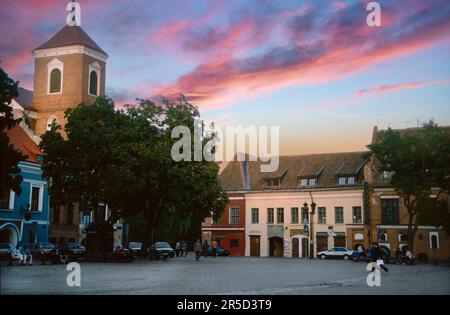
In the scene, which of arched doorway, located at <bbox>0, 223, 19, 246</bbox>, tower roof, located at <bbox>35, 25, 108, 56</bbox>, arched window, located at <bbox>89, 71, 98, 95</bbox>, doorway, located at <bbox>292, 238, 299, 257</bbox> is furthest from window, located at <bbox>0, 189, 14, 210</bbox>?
doorway, located at <bbox>292, 238, 299, 257</bbox>

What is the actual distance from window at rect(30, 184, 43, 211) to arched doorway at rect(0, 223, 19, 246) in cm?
326

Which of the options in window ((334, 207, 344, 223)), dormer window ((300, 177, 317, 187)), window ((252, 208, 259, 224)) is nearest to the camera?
window ((334, 207, 344, 223))

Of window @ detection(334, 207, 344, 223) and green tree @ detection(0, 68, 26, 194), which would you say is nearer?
green tree @ detection(0, 68, 26, 194)

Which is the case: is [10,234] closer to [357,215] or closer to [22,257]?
[22,257]

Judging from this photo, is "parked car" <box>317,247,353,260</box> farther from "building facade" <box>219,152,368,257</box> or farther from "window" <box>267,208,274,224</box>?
"window" <box>267,208,274,224</box>

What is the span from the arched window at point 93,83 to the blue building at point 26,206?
47.0ft

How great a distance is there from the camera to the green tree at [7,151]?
74.5ft

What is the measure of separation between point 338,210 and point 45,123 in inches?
1446

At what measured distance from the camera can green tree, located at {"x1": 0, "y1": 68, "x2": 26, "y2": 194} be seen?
2272cm

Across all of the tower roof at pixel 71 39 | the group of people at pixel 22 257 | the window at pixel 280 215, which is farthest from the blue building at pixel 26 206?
the window at pixel 280 215

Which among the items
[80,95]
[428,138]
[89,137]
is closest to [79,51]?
[80,95]

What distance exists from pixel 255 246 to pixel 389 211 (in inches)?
682
